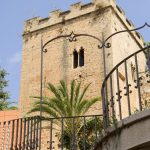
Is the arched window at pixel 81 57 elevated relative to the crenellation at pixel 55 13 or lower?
lower

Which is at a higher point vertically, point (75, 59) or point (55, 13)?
point (55, 13)

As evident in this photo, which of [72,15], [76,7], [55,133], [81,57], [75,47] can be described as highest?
[76,7]

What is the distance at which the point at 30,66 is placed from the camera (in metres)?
25.9

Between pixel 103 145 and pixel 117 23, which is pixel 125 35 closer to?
pixel 117 23

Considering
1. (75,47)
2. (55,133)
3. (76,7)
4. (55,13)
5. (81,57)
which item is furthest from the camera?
(55,13)

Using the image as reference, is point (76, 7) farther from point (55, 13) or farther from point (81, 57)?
point (81, 57)

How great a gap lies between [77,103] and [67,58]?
736 centimetres

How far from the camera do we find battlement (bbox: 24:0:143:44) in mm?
25016

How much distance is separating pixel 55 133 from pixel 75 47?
656 cm

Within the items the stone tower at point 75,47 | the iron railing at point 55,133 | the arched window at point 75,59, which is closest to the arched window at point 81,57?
the stone tower at point 75,47

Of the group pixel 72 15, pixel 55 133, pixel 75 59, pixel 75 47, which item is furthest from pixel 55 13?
pixel 55 133

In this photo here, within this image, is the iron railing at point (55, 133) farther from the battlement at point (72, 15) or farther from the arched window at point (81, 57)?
the battlement at point (72, 15)

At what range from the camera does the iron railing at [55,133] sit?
6035mm

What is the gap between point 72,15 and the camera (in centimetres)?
2588
